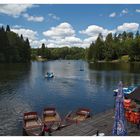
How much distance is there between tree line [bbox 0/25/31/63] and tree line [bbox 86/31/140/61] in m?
44.4

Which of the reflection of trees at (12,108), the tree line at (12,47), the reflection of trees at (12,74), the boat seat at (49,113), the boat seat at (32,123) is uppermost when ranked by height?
the tree line at (12,47)

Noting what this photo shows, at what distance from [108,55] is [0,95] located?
12712cm

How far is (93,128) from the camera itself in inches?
901

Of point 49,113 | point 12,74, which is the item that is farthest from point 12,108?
point 12,74

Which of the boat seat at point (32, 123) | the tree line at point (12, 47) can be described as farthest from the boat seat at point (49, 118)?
the tree line at point (12, 47)

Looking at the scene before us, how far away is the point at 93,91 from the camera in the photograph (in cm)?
5512

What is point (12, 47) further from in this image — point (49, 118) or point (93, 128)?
point (93, 128)

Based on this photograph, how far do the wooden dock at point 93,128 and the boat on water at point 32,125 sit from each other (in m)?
3.31

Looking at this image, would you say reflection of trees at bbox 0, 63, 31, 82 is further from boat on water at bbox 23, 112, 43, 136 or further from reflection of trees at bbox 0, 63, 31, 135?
boat on water at bbox 23, 112, 43, 136

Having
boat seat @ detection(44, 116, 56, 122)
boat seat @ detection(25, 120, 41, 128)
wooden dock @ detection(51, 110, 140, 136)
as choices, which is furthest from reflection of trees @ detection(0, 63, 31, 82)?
wooden dock @ detection(51, 110, 140, 136)

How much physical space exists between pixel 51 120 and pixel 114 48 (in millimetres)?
144879

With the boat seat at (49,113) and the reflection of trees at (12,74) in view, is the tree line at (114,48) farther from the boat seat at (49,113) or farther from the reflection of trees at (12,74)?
the boat seat at (49,113)

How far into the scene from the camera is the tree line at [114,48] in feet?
513

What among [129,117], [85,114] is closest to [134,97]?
[129,117]
